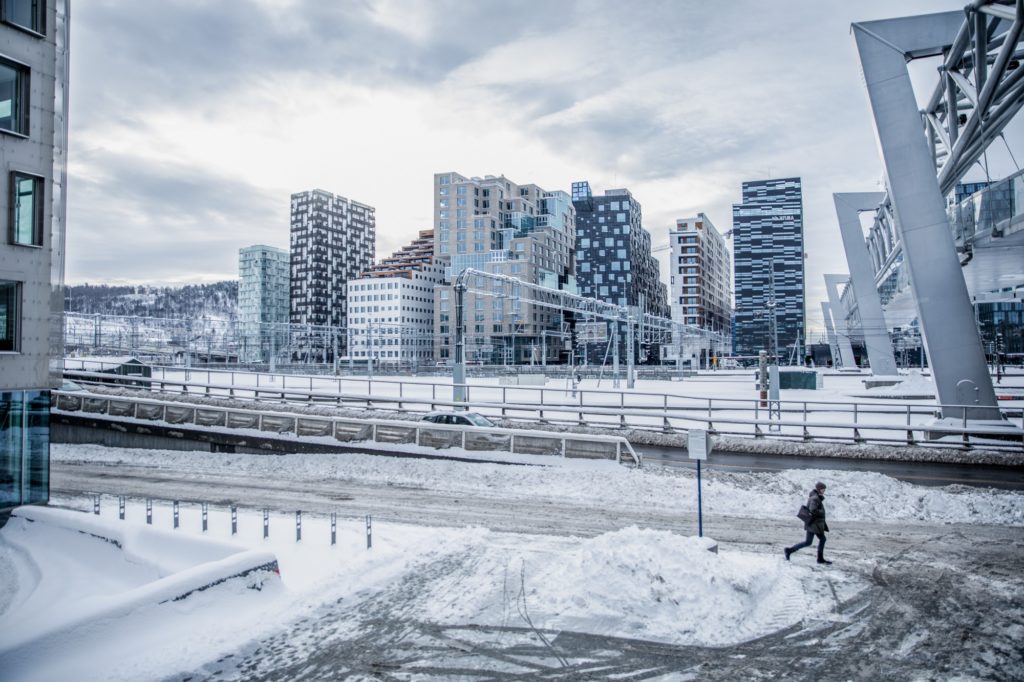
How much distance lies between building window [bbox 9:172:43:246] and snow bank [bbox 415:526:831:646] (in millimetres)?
10734

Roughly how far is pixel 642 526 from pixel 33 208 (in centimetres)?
1406

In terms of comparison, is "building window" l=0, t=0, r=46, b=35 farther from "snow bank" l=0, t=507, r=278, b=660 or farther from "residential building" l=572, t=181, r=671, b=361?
"residential building" l=572, t=181, r=671, b=361

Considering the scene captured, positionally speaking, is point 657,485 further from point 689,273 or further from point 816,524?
point 689,273

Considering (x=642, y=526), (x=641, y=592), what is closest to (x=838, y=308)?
(x=642, y=526)

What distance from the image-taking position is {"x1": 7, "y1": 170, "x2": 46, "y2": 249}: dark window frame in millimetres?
12523

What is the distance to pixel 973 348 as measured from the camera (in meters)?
21.8

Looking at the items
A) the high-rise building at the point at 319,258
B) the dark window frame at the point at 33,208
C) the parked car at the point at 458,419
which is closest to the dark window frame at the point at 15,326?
the dark window frame at the point at 33,208

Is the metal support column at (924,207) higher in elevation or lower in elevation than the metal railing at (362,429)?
higher

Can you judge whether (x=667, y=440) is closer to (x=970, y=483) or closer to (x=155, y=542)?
(x=970, y=483)

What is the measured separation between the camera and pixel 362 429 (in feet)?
71.9

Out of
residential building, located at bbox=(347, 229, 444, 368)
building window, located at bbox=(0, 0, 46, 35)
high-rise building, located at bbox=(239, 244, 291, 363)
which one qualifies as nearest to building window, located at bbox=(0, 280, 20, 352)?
building window, located at bbox=(0, 0, 46, 35)

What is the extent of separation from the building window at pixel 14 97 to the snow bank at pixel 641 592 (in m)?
12.2

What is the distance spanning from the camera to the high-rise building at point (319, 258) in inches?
7096

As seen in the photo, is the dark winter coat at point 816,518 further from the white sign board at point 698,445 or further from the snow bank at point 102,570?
the snow bank at point 102,570
